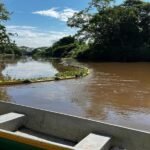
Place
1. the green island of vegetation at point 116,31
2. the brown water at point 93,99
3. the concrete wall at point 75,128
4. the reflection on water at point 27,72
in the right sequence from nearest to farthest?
the concrete wall at point 75,128 < the brown water at point 93,99 < the reflection on water at point 27,72 < the green island of vegetation at point 116,31

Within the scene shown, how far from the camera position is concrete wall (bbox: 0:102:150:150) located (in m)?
4.53

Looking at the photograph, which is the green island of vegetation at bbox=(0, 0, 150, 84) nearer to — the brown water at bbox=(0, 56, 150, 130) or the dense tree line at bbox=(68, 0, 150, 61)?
the dense tree line at bbox=(68, 0, 150, 61)

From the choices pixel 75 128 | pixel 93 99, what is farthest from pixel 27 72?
pixel 75 128

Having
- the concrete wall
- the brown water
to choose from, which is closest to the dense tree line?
the brown water

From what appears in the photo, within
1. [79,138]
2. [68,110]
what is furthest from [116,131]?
[68,110]

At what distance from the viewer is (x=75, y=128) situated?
204 inches

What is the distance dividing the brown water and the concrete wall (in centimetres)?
313

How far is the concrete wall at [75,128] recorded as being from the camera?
4.53 metres

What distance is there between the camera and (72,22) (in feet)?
130

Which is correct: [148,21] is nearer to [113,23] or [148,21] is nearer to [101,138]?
[113,23]

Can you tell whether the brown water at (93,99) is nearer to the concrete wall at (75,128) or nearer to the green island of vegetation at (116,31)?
the concrete wall at (75,128)

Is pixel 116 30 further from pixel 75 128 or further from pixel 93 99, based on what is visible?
pixel 75 128

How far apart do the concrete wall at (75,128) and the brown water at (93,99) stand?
313 cm

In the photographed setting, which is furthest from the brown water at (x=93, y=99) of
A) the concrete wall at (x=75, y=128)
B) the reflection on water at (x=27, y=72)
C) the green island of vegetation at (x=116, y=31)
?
the green island of vegetation at (x=116, y=31)
